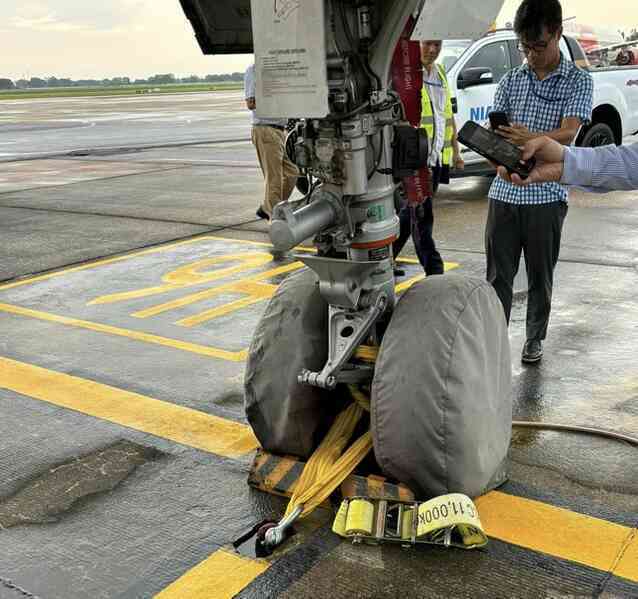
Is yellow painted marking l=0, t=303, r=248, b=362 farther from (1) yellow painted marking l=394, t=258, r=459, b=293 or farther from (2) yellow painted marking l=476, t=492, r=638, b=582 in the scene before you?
(2) yellow painted marking l=476, t=492, r=638, b=582

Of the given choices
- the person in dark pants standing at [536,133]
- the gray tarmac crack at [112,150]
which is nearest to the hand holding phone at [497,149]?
the person in dark pants standing at [536,133]

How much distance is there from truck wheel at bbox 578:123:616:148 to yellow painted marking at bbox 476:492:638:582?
28.7ft

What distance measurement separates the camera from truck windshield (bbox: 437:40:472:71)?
384 inches

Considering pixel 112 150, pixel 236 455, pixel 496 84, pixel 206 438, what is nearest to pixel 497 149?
pixel 236 455

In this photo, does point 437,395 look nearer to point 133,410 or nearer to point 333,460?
point 333,460

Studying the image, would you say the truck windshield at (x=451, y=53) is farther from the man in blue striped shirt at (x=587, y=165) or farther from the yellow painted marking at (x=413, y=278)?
the man in blue striped shirt at (x=587, y=165)

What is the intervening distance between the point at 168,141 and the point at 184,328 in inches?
666

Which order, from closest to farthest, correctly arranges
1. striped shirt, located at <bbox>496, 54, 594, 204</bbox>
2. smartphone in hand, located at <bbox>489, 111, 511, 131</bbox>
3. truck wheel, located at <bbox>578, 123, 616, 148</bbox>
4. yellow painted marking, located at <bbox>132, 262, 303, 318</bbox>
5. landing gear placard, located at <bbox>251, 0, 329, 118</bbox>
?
landing gear placard, located at <bbox>251, 0, 329, 118</bbox> → smartphone in hand, located at <bbox>489, 111, 511, 131</bbox> → striped shirt, located at <bbox>496, 54, 594, 204</bbox> → yellow painted marking, located at <bbox>132, 262, 303, 318</bbox> → truck wheel, located at <bbox>578, 123, 616, 148</bbox>

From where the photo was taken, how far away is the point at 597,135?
35.3 ft

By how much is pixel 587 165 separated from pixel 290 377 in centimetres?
136

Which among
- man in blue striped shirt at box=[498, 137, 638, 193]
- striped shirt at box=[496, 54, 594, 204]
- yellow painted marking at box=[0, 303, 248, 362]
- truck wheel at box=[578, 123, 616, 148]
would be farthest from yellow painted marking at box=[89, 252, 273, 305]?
truck wheel at box=[578, 123, 616, 148]

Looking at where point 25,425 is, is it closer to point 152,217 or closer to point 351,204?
point 351,204

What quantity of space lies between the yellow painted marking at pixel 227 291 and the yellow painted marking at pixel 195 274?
26 cm

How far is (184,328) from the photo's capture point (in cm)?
528
